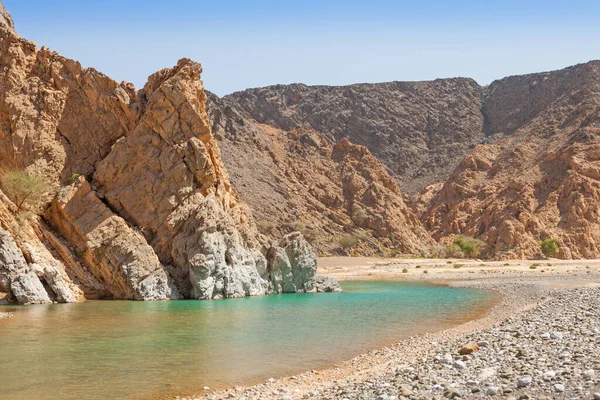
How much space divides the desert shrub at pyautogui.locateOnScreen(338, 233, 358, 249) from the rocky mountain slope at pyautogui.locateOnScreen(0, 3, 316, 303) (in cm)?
4448

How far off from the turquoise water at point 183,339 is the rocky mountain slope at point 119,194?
231 centimetres

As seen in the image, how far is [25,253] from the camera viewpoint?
30688 mm

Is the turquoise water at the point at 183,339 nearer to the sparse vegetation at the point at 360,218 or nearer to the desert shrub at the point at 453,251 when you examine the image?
the desert shrub at the point at 453,251

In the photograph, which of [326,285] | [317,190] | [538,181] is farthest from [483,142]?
[326,285]

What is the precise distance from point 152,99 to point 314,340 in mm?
23301

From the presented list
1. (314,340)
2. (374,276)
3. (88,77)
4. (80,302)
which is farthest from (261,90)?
(314,340)

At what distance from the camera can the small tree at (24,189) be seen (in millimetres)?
32812

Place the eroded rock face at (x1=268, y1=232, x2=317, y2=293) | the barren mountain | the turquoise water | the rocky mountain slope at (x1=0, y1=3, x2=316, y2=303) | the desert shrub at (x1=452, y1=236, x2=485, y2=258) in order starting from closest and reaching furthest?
the turquoise water, the rocky mountain slope at (x1=0, y1=3, x2=316, y2=303), the eroded rock face at (x1=268, y1=232, x2=317, y2=293), the desert shrub at (x1=452, y1=236, x2=485, y2=258), the barren mountain

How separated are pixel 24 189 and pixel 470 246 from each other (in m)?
66.1

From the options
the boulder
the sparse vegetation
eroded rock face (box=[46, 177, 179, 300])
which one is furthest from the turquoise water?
the sparse vegetation

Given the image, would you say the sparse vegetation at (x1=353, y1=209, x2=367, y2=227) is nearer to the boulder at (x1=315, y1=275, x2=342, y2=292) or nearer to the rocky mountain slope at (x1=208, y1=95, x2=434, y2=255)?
the rocky mountain slope at (x1=208, y1=95, x2=434, y2=255)

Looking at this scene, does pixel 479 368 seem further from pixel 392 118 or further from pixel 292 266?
pixel 392 118

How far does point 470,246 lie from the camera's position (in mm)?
85312

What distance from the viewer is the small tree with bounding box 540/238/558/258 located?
81.4 meters
